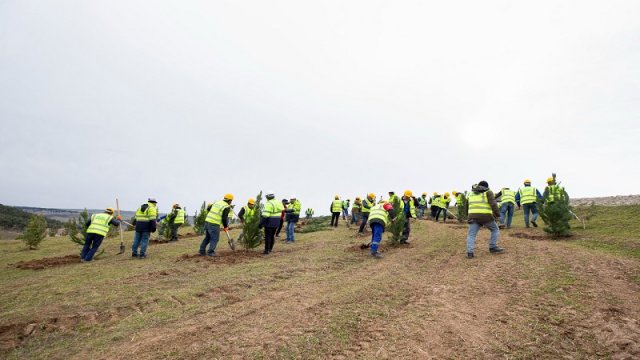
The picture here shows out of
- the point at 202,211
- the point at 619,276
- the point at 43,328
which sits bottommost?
the point at 43,328

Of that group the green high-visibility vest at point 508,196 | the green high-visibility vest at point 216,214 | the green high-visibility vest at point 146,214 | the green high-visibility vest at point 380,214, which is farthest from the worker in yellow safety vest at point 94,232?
the green high-visibility vest at point 508,196

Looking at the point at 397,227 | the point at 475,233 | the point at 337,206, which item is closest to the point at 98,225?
the point at 397,227

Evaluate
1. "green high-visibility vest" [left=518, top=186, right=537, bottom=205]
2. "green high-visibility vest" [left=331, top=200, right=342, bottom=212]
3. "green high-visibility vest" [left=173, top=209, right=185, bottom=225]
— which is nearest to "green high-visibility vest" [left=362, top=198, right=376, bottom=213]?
"green high-visibility vest" [left=331, top=200, right=342, bottom=212]

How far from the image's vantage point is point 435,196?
2462cm

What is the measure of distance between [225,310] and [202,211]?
15.6 metres

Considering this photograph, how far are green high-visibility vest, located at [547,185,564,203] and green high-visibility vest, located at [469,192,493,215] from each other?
4309mm

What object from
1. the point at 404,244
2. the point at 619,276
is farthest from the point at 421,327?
the point at 404,244

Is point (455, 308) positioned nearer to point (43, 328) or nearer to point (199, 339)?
point (199, 339)

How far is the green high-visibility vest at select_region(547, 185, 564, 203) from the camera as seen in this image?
1154 centimetres

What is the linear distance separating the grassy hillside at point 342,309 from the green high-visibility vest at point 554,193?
7.93 ft

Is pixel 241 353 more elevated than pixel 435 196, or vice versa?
pixel 435 196

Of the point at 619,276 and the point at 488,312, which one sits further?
the point at 619,276

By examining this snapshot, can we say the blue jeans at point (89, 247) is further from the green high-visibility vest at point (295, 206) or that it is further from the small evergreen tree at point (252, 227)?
the green high-visibility vest at point (295, 206)

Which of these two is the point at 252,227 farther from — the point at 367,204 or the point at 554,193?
the point at 554,193
